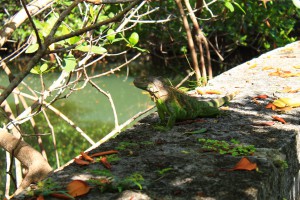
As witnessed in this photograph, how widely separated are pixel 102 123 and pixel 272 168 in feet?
23.6

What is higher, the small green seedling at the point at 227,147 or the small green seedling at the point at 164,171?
the small green seedling at the point at 164,171

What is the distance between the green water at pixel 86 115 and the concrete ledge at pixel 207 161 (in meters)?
4.76

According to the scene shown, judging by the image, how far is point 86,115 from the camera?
32.9 ft

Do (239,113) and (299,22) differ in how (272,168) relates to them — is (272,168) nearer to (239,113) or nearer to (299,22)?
(239,113)

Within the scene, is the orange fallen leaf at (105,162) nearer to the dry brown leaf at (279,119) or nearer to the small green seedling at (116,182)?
the small green seedling at (116,182)

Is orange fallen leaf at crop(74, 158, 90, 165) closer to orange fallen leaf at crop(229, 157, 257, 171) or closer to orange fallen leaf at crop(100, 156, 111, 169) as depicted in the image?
orange fallen leaf at crop(100, 156, 111, 169)

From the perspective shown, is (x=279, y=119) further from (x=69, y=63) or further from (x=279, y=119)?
(x=69, y=63)

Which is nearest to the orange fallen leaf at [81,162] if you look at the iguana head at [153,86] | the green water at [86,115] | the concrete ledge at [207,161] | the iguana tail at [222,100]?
the concrete ledge at [207,161]

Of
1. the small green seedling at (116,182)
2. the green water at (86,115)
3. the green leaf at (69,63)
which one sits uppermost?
the green leaf at (69,63)

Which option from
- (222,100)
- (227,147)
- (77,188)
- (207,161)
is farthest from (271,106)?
(77,188)

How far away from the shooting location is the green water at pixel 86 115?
8492 mm

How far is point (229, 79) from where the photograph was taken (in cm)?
479

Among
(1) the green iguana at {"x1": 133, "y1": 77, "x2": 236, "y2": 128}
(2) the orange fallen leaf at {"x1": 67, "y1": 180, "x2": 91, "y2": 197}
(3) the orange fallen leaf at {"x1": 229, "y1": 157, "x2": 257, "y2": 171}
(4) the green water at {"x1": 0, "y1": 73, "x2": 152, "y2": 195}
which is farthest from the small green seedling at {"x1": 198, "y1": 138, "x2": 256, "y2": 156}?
(4) the green water at {"x1": 0, "y1": 73, "x2": 152, "y2": 195}

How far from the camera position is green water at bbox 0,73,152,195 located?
8492 mm
